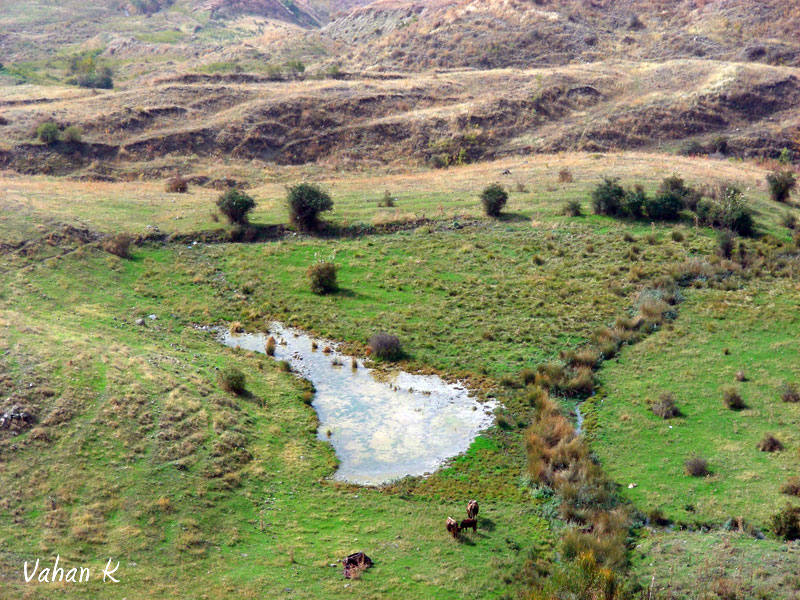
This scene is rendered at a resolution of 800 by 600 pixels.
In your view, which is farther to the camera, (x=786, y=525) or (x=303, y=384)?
(x=303, y=384)

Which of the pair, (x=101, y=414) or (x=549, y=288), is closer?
(x=101, y=414)

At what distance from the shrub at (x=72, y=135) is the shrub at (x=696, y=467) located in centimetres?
6031

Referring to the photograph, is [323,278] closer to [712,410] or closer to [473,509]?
[473,509]

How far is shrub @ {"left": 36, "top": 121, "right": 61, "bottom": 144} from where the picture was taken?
61781 millimetres

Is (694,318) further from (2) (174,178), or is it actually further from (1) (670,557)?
(2) (174,178)

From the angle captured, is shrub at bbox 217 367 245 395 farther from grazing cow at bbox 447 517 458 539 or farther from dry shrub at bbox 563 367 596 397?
dry shrub at bbox 563 367 596 397

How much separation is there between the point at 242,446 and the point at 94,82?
75.0m

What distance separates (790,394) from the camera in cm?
2798

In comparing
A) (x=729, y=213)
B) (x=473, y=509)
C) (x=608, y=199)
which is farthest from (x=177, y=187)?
(x=473, y=509)

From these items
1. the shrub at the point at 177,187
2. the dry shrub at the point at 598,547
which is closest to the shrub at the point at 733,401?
the dry shrub at the point at 598,547

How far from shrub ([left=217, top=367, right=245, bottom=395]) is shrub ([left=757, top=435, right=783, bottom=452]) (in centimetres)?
2178

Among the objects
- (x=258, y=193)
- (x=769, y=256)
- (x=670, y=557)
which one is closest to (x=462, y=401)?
(x=670, y=557)

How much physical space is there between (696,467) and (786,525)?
4.00 metres

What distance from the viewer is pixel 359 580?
19.2 m
